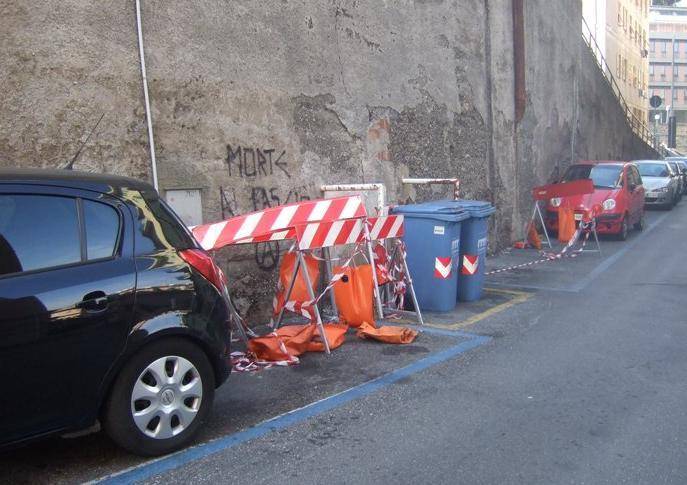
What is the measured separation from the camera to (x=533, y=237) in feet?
45.7

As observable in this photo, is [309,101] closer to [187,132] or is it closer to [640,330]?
[187,132]

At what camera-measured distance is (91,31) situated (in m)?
6.05

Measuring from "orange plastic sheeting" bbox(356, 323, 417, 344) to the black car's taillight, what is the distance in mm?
2514

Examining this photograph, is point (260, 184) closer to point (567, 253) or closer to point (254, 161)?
point (254, 161)

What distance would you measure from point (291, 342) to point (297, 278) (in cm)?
108

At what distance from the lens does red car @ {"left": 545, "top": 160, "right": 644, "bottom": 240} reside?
47.5ft

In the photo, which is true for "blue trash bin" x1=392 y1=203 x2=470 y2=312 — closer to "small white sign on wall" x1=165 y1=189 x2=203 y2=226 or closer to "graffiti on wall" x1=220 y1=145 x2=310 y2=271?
"graffiti on wall" x1=220 y1=145 x2=310 y2=271

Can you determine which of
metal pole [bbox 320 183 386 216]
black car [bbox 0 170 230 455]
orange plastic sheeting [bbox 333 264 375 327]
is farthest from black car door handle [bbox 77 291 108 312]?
metal pole [bbox 320 183 386 216]

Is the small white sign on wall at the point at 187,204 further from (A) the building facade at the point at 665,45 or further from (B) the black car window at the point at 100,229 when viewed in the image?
(A) the building facade at the point at 665,45

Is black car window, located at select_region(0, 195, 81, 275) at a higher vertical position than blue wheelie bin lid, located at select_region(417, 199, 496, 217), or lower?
higher

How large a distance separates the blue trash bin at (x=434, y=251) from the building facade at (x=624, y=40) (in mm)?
30255

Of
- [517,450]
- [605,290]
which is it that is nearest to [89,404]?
[517,450]

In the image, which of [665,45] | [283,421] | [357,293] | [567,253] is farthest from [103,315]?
[665,45]

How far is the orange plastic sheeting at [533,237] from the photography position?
1385cm
